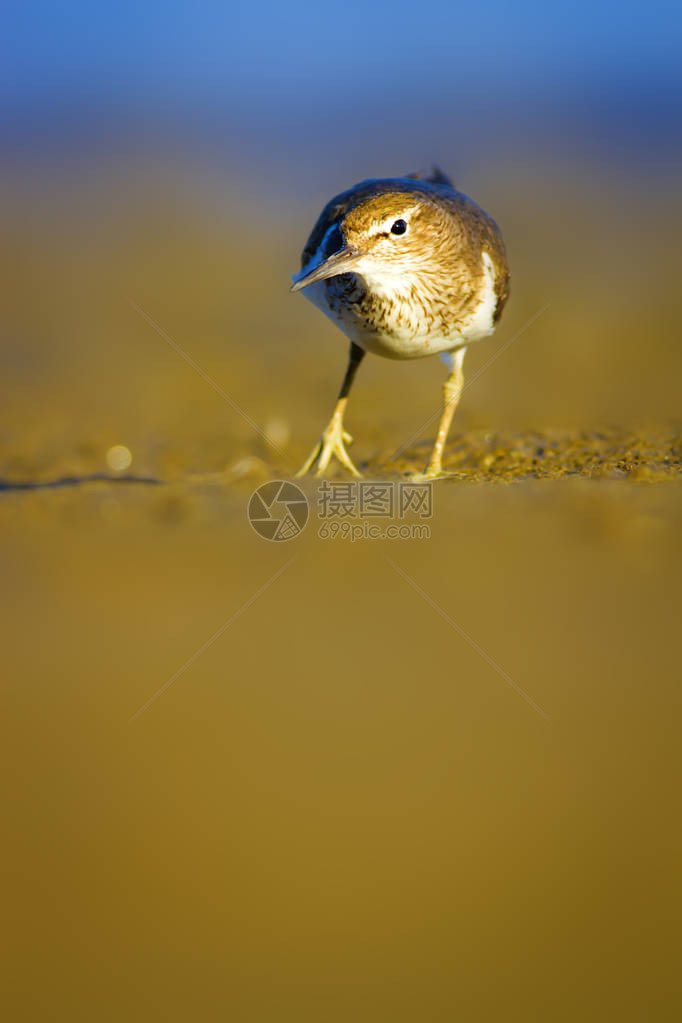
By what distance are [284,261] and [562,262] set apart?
5466 mm

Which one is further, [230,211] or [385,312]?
[230,211]

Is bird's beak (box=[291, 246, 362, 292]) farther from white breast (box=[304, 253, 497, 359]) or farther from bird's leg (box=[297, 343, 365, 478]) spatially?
bird's leg (box=[297, 343, 365, 478])

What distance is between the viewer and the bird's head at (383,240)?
16.3ft

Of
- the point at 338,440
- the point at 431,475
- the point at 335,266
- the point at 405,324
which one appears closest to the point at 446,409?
the point at 431,475

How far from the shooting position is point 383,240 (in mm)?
5062

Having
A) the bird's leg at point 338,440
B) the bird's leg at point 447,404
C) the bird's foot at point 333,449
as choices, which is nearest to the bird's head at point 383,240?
the bird's leg at point 447,404

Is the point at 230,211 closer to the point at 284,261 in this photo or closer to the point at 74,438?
the point at 284,261

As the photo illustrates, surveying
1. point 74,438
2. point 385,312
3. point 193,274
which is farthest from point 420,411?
point 193,274

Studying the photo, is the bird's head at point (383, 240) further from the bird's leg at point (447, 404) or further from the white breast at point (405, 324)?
the bird's leg at point (447, 404)

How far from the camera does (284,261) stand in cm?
1975

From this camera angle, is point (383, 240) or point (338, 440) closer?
point (383, 240)

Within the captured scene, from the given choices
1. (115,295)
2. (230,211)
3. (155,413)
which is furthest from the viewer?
(230,211)

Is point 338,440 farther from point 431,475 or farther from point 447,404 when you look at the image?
point 431,475

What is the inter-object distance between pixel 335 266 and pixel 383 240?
34 cm
